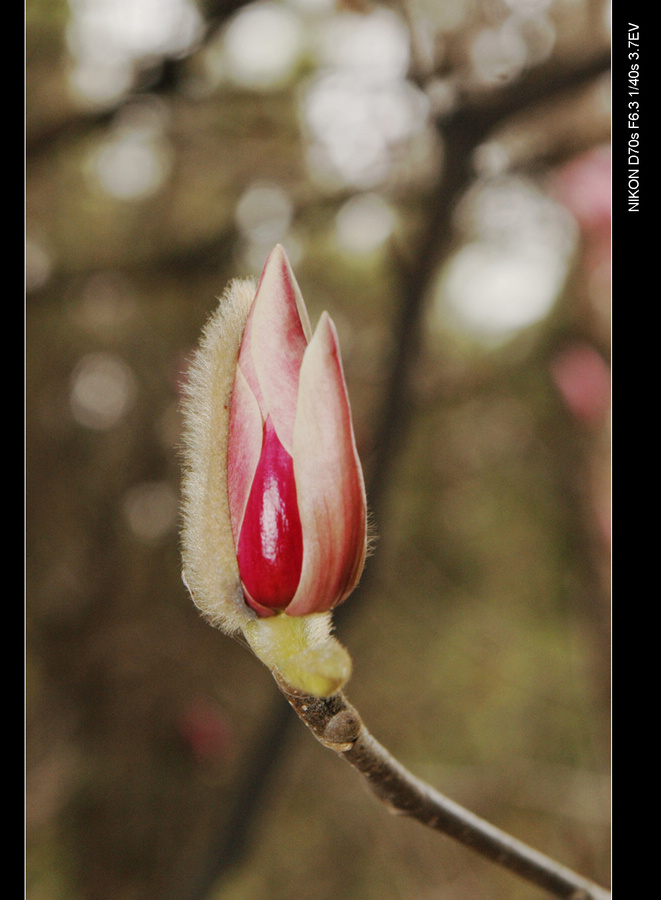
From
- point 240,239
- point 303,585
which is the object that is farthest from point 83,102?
point 303,585

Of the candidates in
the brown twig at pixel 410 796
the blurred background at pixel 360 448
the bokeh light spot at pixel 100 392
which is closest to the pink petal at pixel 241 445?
the brown twig at pixel 410 796

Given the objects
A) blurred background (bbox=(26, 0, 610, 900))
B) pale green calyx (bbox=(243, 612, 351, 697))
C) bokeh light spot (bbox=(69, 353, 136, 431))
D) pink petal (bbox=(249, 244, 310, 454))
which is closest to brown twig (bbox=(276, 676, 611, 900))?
pale green calyx (bbox=(243, 612, 351, 697))

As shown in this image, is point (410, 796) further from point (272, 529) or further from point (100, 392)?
point (100, 392)

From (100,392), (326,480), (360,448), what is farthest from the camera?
(100,392)

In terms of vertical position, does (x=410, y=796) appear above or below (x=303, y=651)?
below

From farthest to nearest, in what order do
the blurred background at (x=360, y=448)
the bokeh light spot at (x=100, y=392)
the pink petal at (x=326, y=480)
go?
the bokeh light spot at (x=100, y=392), the blurred background at (x=360, y=448), the pink petal at (x=326, y=480)

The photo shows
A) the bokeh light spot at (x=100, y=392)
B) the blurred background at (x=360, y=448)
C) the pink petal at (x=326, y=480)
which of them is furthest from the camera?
the bokeh light spot at (x=100, y=392)

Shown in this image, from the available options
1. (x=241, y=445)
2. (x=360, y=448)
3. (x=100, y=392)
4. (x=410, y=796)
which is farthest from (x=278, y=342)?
(x=100, y=392)

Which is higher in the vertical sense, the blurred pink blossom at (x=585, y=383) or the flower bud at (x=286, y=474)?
the flower bud at (x=286, y=474)

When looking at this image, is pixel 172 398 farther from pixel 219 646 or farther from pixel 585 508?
pixel 585 508

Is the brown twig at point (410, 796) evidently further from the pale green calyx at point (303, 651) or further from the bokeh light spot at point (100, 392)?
the bokeh light spot at point (100, 392)
